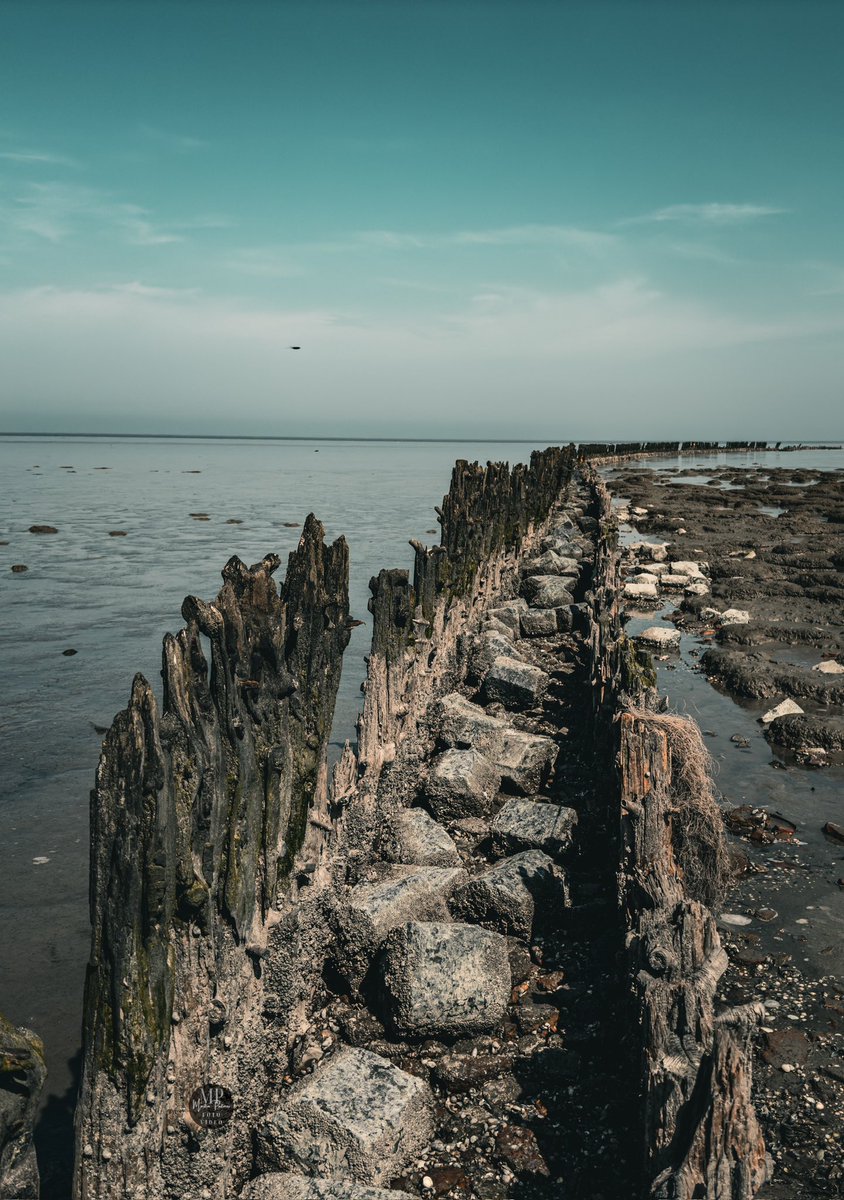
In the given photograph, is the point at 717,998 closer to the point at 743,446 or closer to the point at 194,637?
the point at 194,637

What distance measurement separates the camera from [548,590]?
14.4 metres

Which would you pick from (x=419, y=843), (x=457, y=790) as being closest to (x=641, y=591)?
(x=457, y=790)

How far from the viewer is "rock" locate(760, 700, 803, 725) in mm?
9266

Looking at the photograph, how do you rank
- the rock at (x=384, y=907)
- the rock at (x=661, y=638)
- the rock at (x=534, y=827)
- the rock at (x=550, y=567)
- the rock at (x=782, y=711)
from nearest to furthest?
the rock at (x=384, y=907) < the rock at (x=534, y=827) < the rock at (x=782, y=711) < the rock at (x=661, y=638) < the rock at (x=550, y=567)

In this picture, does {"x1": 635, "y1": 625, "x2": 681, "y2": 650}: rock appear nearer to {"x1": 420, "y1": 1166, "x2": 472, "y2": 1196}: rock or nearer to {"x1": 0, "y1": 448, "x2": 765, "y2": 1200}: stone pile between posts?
{"x1": 0, "y1": 448, "x2": 765, "y2": 1200}: stone pile between posts

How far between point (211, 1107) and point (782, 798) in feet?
18.3

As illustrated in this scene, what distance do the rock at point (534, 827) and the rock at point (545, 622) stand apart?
6081mm

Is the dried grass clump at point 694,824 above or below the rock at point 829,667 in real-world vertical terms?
above

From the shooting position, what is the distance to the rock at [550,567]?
16.5m

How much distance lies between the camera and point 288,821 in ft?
13.9

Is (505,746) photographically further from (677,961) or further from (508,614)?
(508,614)

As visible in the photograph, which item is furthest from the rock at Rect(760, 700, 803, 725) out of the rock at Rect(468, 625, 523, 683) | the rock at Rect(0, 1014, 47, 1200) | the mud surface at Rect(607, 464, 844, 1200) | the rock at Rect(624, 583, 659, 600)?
the rock at Rect(0, 1014, 47, 1200)

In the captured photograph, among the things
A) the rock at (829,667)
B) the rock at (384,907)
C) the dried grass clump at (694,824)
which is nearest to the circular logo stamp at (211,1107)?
the rock at (384,907)

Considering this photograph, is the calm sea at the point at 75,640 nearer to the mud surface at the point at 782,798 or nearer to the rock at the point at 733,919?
the mud surface at the point at 782,798
